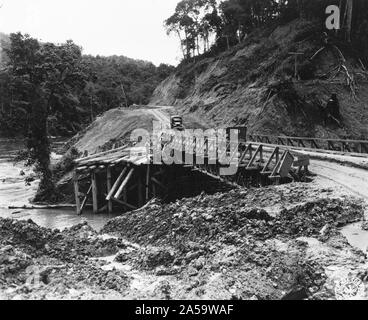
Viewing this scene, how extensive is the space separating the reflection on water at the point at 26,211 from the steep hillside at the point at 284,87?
15859 millimetres

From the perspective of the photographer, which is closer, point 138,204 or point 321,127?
point 138,204

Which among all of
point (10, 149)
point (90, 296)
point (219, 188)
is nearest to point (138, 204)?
point (219, 188)

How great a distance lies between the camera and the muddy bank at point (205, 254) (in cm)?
751

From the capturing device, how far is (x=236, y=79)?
46281mm

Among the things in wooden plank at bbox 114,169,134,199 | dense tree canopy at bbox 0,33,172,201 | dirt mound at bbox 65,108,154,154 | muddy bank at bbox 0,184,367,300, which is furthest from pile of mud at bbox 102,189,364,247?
dirt mound at bbox 65,108,154,154

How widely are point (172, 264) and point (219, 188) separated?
998 centimetres

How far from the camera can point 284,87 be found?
115ft

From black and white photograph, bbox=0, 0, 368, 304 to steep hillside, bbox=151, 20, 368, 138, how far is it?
0.49ft

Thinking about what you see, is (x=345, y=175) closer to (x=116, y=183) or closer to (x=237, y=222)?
(x=237, y=222)

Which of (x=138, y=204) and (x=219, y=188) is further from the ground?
(x=219, y=188)

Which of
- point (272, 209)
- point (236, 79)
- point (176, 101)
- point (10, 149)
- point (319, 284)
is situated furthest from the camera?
point (176, 101)

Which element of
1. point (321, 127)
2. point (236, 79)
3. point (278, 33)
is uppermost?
point (278, 33)

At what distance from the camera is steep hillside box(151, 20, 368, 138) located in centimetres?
3316
